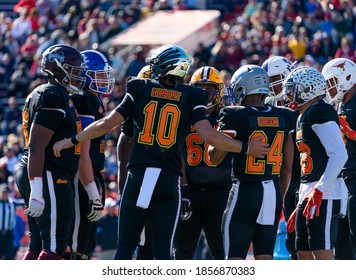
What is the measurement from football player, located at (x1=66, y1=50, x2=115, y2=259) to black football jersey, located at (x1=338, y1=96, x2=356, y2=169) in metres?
2.04

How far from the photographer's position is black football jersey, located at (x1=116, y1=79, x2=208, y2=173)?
7.68 meters

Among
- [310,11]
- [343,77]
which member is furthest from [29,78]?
[343,77]

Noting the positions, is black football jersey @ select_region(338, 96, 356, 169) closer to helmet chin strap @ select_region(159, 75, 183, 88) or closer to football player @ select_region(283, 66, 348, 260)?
football player @ select_region(283, 66, 348, 260)

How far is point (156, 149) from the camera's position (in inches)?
303

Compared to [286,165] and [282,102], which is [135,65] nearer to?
[282,102]

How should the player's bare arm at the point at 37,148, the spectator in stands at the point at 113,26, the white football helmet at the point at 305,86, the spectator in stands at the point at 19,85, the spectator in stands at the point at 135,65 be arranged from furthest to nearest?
1. the spectator in stands at the point at 113,26
2. the spectator in stands at the point at 19,85
3. the spectator in stands at the point at 135,65
4. the white football helmet at the point at 305,86
5. the player's bare arm at the point at 37,148

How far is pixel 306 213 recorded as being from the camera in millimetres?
7898

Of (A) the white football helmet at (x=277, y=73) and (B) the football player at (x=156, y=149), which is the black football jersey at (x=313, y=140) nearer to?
(B) the football player at (x=156, y=149)

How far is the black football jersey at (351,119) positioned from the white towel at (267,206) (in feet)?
4.95

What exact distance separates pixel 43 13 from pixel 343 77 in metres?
16.3

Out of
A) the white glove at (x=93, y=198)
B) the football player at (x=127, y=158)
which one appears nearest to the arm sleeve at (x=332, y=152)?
the football player at (x=127, y=158)

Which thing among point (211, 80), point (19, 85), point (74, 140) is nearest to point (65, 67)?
point (74, 140)

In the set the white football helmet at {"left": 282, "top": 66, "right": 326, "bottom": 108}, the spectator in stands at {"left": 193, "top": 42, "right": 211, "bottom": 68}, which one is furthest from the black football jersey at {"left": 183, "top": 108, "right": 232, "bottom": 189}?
the spectator in stands at {"left": 193, "top": 42, "right": 211, "bottom": 68}

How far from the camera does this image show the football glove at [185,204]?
28.2 ft
